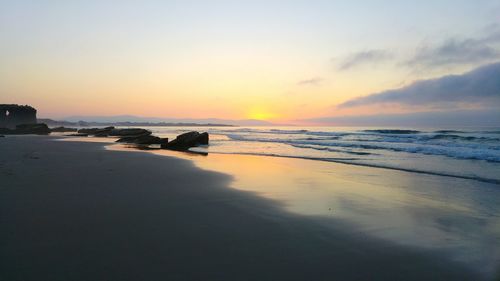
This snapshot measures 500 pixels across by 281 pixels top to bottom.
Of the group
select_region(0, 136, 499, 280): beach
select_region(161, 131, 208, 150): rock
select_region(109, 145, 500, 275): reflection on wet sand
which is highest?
select_region(161, 131, 208, 150): rock

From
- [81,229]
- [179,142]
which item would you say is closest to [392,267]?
[81,229]

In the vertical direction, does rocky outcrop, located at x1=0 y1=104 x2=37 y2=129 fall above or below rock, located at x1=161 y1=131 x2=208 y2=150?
above

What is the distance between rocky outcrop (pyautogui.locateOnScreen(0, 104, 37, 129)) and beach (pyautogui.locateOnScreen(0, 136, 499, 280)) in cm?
5928

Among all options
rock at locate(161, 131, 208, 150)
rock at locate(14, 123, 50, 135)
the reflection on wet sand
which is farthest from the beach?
rock at locate(14, 123, 50, 135)

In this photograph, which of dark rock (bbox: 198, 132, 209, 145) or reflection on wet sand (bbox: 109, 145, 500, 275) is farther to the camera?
dark rock (bbox: 198, 132, 209, 145)

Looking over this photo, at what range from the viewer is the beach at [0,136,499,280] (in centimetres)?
377

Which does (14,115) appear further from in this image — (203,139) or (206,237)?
(206,237)

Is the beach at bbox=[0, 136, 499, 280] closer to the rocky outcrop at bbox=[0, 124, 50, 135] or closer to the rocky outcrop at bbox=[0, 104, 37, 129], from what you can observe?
the rocky outcrop at bbox=[0, 124, 50, 135]

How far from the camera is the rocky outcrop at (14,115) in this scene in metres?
56.9

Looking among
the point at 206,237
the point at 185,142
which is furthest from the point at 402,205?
the point at 185,142

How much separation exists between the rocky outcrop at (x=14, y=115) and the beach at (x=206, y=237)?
5928cm

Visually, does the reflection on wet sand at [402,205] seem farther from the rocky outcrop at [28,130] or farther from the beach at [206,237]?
the rocky outcrop at [28,130]

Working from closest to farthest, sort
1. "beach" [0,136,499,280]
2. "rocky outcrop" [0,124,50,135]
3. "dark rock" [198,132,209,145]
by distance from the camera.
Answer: "beach" [0,136,499,280]
"dark rock" [198,132,209,145]
"rocky outcrop" [0,124,50,135]

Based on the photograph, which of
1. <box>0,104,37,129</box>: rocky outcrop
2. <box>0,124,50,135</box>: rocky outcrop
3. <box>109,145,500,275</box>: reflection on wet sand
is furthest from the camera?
<box>0,104,37,129</box>: rocky outcrop
